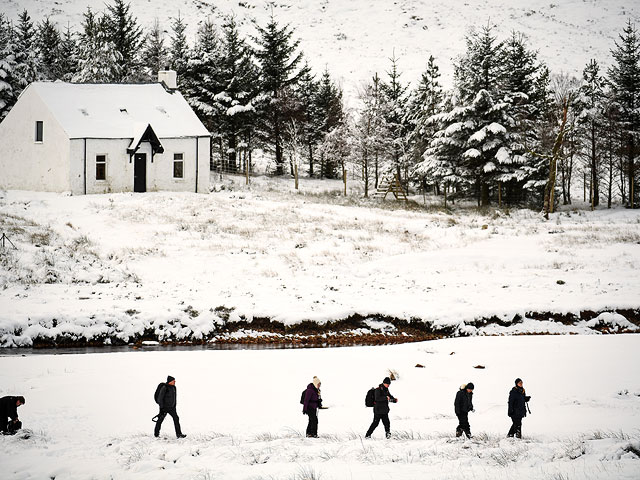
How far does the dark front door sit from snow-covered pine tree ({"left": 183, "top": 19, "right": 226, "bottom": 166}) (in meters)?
14.7

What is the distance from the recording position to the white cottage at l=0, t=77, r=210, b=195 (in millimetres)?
39375

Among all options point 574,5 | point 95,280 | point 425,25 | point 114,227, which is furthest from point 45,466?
point 574,5

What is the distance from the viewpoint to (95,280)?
23.5 meters

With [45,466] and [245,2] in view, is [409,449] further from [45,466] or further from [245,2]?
[245,2]

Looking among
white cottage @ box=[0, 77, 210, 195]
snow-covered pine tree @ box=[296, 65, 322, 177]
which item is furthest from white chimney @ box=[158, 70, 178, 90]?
snow-covered pine tree @ box=[296, 65, 322, 177]

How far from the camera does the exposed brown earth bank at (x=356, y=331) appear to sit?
19828mm

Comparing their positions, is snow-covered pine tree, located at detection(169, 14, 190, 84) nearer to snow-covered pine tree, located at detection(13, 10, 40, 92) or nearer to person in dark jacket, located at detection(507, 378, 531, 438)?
snow-covered pine tree, located at detection(13, 10, 40, 92)

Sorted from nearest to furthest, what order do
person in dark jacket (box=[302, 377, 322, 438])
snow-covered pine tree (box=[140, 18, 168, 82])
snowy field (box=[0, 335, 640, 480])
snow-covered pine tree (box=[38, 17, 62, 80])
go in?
snowy field (box=[0, 335, 640, 480])
person in dark jacket (box=[302, 377, 322, 438])
snow-covered pine tree (box=[38, 17, 62, 80])
snow-covered pine tree (box=[140, 18, 168, 82])

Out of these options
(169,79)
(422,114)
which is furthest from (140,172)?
(422,114)

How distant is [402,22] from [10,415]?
10500 cm

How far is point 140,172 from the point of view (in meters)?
41.5

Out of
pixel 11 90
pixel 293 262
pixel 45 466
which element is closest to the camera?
pixel 45 466

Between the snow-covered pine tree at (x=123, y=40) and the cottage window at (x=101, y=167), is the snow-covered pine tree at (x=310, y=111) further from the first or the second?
the cottage window at (x=101, y=167)

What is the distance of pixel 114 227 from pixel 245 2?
3473 inches
